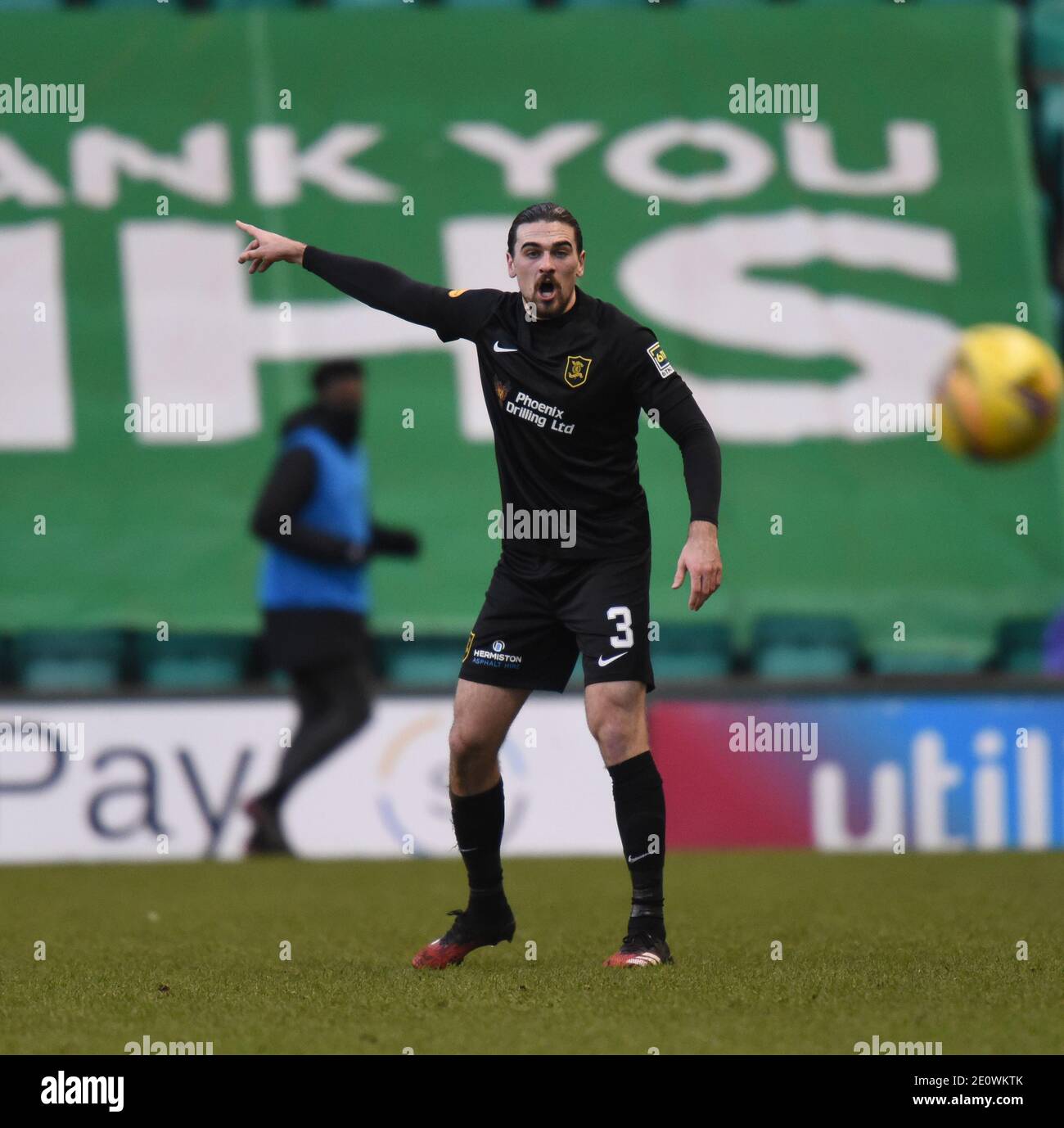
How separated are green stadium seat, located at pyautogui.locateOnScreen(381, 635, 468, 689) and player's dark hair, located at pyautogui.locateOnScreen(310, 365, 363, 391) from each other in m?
1.59

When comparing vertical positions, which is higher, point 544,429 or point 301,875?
point 544,429

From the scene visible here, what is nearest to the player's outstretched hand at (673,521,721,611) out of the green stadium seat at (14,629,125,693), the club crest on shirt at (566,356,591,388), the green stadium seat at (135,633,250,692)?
the club crest on shirt at (566,356,591,388)

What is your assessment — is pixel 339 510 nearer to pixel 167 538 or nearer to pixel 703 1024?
pixel 167 538

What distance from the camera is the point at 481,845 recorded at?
5594 mm

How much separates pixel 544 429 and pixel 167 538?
6063mm

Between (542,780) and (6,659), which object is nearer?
(542,780)

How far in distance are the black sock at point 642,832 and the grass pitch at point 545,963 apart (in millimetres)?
160

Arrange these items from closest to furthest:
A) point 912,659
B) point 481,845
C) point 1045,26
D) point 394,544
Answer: point 481,845
point 394,544
point 912,659
point 1045,26

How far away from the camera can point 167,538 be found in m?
11.1

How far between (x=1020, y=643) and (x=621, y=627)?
6.26 metres

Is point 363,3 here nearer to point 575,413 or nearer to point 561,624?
point 575,413

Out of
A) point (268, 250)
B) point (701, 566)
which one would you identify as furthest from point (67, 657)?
point (701, 566)

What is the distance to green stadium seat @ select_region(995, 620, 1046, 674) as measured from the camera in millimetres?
11023
